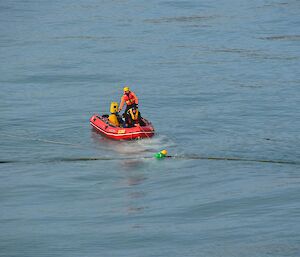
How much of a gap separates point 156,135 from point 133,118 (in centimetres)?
183

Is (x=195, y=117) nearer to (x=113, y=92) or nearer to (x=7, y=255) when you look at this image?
(x=113, y=92)

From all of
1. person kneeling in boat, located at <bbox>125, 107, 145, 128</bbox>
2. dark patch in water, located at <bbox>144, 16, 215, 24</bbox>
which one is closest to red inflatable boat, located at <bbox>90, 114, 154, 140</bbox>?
person kneeling in boat, located at <bbox>125, 107, 145, 128</bbox>

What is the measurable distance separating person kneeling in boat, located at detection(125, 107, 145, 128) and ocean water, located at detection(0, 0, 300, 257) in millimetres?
1278

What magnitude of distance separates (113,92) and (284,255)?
30.4 meters

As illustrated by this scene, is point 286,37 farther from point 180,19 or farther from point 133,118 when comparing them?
point 133,118

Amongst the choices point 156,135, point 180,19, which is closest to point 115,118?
point 156,135

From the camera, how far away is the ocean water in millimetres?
31500

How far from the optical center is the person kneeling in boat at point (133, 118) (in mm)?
44728

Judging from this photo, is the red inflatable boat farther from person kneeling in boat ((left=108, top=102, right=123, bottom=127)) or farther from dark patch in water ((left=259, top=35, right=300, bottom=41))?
dark patch in water ((left=259, top=35, right=300, bottom=41))

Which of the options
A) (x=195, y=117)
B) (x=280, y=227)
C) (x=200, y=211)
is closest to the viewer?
(x=280, y=227)

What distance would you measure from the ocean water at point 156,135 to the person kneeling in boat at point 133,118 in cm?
128

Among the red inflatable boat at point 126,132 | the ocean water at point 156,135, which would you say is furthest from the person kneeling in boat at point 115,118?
the ocean water at point 156,135

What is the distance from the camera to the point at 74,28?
8025 cm

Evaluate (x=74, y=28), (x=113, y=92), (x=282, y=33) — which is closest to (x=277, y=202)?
(x=113, y=92)
